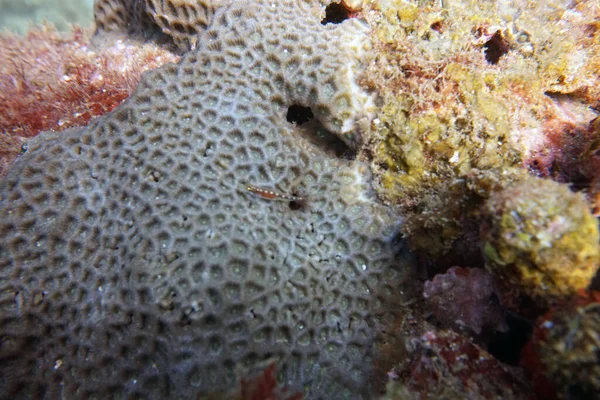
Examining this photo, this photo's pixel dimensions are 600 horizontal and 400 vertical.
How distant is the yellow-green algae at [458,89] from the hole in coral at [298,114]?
2.40 feet

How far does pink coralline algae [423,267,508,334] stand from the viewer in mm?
2410

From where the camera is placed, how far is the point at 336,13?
3719 millimetres

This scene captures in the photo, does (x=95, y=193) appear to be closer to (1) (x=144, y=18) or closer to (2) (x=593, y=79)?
(1) (x=144, y=18)

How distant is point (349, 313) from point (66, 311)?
8.21 feet

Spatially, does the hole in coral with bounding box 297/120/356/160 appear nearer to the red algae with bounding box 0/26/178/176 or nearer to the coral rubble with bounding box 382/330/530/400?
the coral rubble with bounding box 382/330/530/400

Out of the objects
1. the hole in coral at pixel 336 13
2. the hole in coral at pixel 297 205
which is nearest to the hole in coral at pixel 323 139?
the hole in coral at pixel 297 205

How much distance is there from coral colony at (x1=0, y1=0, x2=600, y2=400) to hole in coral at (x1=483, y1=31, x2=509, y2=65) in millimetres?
20

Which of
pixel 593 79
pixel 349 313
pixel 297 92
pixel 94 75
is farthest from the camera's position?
pixel 94 75

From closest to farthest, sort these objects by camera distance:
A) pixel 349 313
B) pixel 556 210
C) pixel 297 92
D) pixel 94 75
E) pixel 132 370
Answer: pixel 556 210, pixel 132 370, pixel 349 313, pixel 297 92, pixel 94 75

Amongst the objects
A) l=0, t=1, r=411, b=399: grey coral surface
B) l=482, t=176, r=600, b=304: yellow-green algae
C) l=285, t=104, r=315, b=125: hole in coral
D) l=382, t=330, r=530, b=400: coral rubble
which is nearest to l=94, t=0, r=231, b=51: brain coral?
l=0, t=1, r=411, b=399: grey coral surface

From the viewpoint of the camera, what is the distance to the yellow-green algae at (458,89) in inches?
114

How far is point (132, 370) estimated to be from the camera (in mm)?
2623

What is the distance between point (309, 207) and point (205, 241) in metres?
1.06

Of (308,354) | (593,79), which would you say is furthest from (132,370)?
(593,79)
